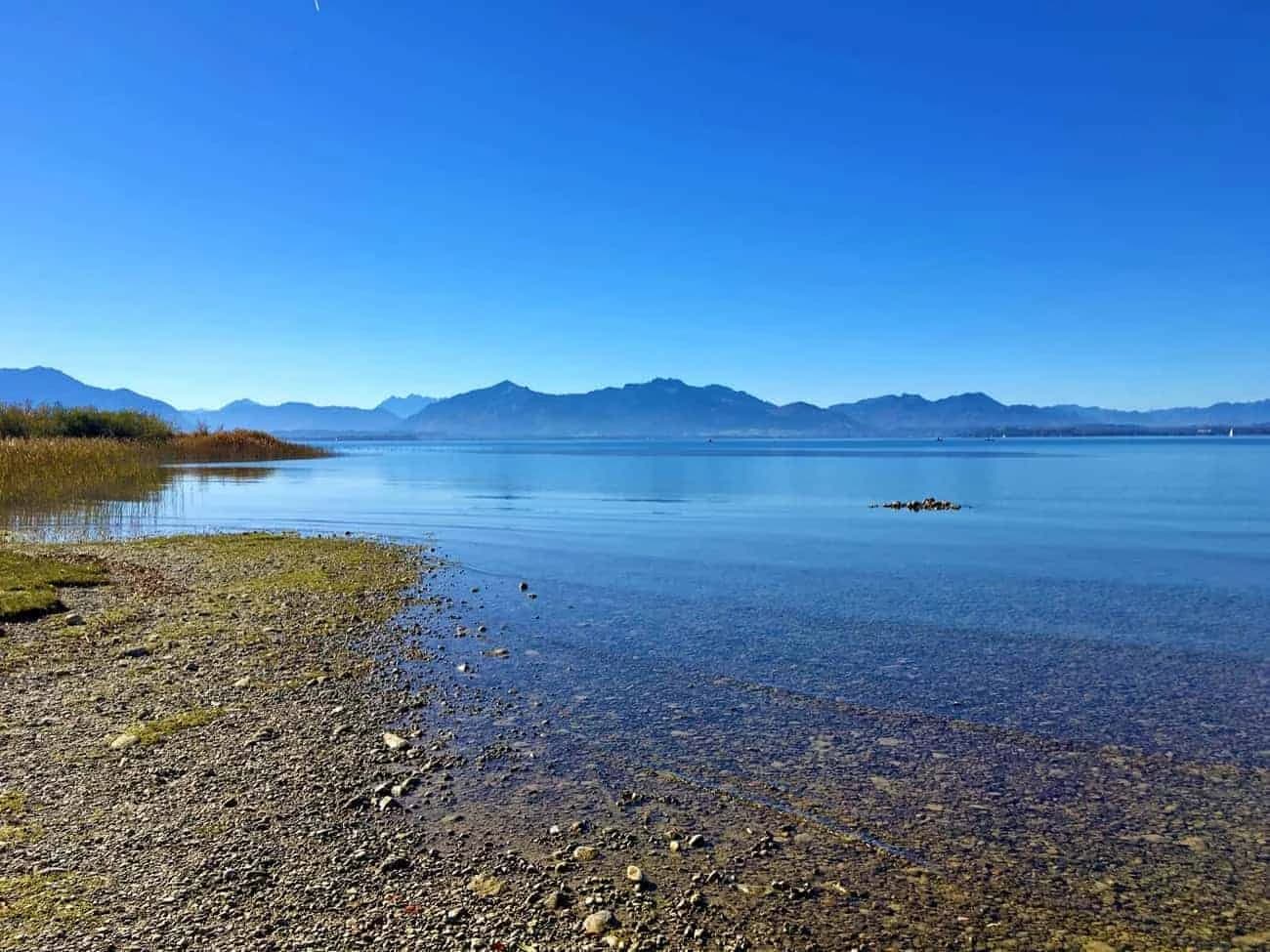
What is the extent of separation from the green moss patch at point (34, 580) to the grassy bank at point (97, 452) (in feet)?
70.6

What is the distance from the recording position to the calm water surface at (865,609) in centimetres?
1148

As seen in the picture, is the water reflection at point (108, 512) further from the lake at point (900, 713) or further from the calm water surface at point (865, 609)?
the lake at point (900, 713)

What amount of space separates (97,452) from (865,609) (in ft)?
188

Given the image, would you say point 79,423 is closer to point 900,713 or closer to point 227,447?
point 227,447

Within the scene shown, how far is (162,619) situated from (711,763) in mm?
12214

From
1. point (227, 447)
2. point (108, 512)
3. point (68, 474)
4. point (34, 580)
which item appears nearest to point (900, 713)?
point (34, 580)

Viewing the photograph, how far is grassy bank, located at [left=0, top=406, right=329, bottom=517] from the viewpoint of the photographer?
44844 millimetres

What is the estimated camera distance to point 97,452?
56094 mm

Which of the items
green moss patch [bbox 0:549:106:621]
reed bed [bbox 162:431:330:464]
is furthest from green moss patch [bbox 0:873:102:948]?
reed bed [bbox 162:431:330:464]

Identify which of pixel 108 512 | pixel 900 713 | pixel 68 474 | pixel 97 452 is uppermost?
pixel 97 452

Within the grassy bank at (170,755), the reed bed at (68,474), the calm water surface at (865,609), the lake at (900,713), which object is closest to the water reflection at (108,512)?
the reed bed at (68,474)

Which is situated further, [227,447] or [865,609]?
[227,447]

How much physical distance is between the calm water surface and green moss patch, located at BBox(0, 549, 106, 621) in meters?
8.68

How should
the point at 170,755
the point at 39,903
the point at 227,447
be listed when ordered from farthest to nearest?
the point at 227,447, the point at 170,755, the point at 39,903
